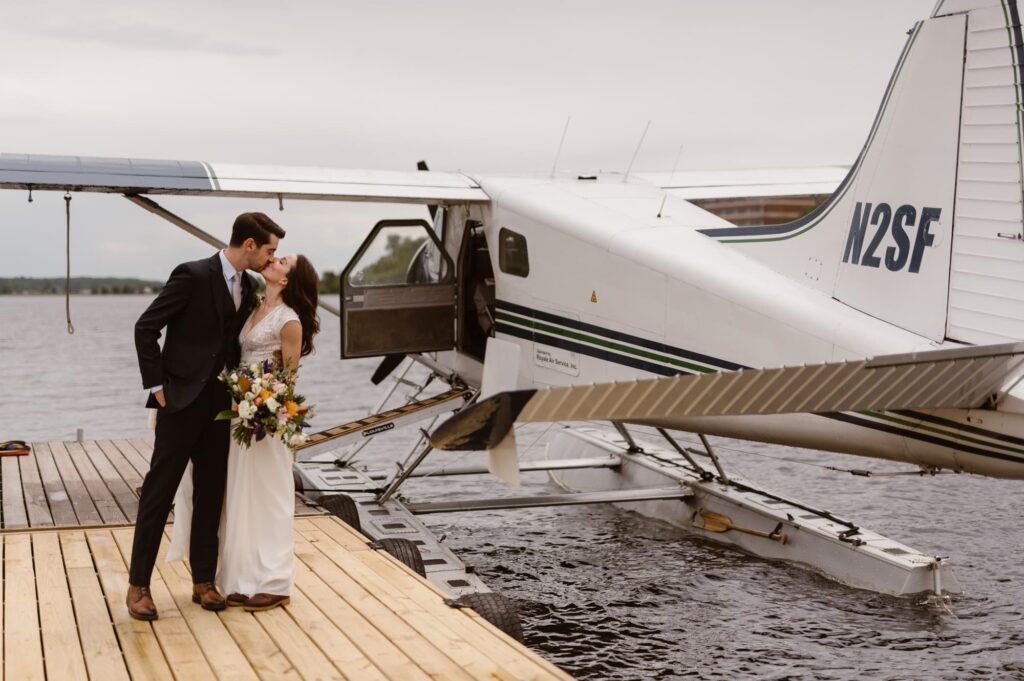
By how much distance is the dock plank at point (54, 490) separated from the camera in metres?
7.68

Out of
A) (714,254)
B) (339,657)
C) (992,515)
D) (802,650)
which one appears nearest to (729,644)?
(802,650)

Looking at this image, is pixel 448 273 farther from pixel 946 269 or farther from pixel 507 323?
pixel 946 269

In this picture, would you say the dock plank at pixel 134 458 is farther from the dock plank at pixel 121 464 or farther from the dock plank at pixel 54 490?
the dock plank at pixel 54 490

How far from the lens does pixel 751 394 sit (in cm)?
383

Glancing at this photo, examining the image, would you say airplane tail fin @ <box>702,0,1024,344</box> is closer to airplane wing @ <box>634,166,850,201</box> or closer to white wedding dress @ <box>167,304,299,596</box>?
white wedding dress @ <box>167,304,299,596</box>

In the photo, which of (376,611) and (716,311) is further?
(716,311)


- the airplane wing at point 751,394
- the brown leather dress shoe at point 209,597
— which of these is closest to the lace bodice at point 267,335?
the brown leather dress shoe at point 209,597

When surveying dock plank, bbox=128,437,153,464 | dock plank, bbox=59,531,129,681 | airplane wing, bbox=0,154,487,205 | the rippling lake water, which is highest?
airplane wing, bbox=0,154,487,205

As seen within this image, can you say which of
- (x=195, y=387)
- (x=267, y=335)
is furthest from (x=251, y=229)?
(x=195, y=387)

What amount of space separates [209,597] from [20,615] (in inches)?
32.5

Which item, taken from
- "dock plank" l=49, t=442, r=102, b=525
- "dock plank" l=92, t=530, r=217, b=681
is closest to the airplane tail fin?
"dock plank" l=92, t=530, r=217, b=681

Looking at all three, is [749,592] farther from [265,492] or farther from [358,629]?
[265,492]

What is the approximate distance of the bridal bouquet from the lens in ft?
15.7

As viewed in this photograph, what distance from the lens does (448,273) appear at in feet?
31.1
